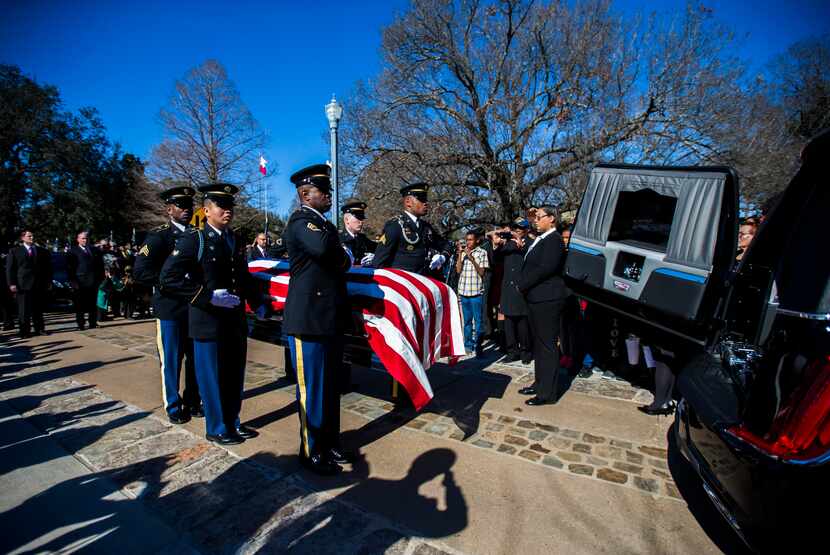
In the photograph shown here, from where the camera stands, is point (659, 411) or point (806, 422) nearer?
point (806, 422)

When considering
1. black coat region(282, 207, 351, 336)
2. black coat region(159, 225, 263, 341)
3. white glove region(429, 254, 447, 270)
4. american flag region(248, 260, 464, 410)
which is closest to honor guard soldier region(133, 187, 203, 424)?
black coat region(159, 225, 263, 341)

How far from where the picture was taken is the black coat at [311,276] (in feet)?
8.55

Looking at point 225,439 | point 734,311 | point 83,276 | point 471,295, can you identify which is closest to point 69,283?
point 83,276

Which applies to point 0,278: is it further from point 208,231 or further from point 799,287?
point 799,287

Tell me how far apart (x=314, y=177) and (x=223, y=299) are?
41.0 inches

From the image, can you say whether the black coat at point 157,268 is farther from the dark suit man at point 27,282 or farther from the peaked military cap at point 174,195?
the dark suit man at point 27,282


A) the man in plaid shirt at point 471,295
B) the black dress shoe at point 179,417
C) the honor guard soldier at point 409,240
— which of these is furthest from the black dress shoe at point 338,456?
the man in plaid shirt at point 471,295

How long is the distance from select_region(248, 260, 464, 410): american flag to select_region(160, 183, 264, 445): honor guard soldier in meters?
0.60

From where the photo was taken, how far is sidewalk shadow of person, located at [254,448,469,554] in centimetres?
201

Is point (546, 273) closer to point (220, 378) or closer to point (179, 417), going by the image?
point (220, 378)

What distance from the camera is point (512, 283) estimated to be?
5504 millimetres

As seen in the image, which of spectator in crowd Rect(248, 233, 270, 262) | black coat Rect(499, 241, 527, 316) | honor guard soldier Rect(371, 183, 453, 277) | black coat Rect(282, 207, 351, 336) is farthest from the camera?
spectator in crowd Rect(248, 233, 270, 262)

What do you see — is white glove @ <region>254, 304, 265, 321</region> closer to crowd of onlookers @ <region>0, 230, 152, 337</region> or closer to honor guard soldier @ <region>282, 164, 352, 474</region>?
honor guard soldier @ <region>282, 164, 352, 474</region>

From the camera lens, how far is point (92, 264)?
7.78 meters
